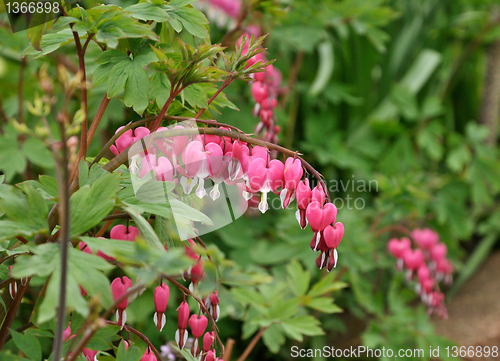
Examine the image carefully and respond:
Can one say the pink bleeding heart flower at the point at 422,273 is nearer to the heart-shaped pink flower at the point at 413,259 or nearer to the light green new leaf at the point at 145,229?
the heart-shaped pink flower at the point at 413,259

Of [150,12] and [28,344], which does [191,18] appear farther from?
[28,344]

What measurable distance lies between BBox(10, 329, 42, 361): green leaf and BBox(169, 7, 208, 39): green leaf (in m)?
0.51

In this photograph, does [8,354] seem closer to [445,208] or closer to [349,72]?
[445,208]

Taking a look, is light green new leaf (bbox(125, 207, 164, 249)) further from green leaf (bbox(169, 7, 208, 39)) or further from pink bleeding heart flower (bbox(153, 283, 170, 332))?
green leaf (bbox(169, 7, 208, 39))

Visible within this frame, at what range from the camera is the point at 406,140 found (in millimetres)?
2283

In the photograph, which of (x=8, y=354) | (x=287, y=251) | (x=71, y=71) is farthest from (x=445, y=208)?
(x=8, y=354)

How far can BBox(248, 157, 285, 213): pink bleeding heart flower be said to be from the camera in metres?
0.59

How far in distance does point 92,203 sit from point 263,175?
230 mm

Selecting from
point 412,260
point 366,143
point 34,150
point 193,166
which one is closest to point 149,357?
point 193,166

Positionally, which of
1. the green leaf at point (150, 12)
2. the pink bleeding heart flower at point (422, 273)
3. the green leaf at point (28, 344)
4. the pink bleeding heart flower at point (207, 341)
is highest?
the green leaf at point (150, 12)

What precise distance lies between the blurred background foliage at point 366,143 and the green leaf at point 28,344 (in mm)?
605

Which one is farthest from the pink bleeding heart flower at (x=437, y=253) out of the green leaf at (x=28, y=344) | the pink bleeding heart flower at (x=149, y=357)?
the green leaf at (x=28, y=344)

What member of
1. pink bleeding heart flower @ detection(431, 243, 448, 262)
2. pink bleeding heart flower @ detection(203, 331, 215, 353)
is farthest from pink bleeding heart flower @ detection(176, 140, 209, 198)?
pink bleeding heart flower @ detection(431, 243, 448, 262)

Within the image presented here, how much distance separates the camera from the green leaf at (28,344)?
1.87 feet
